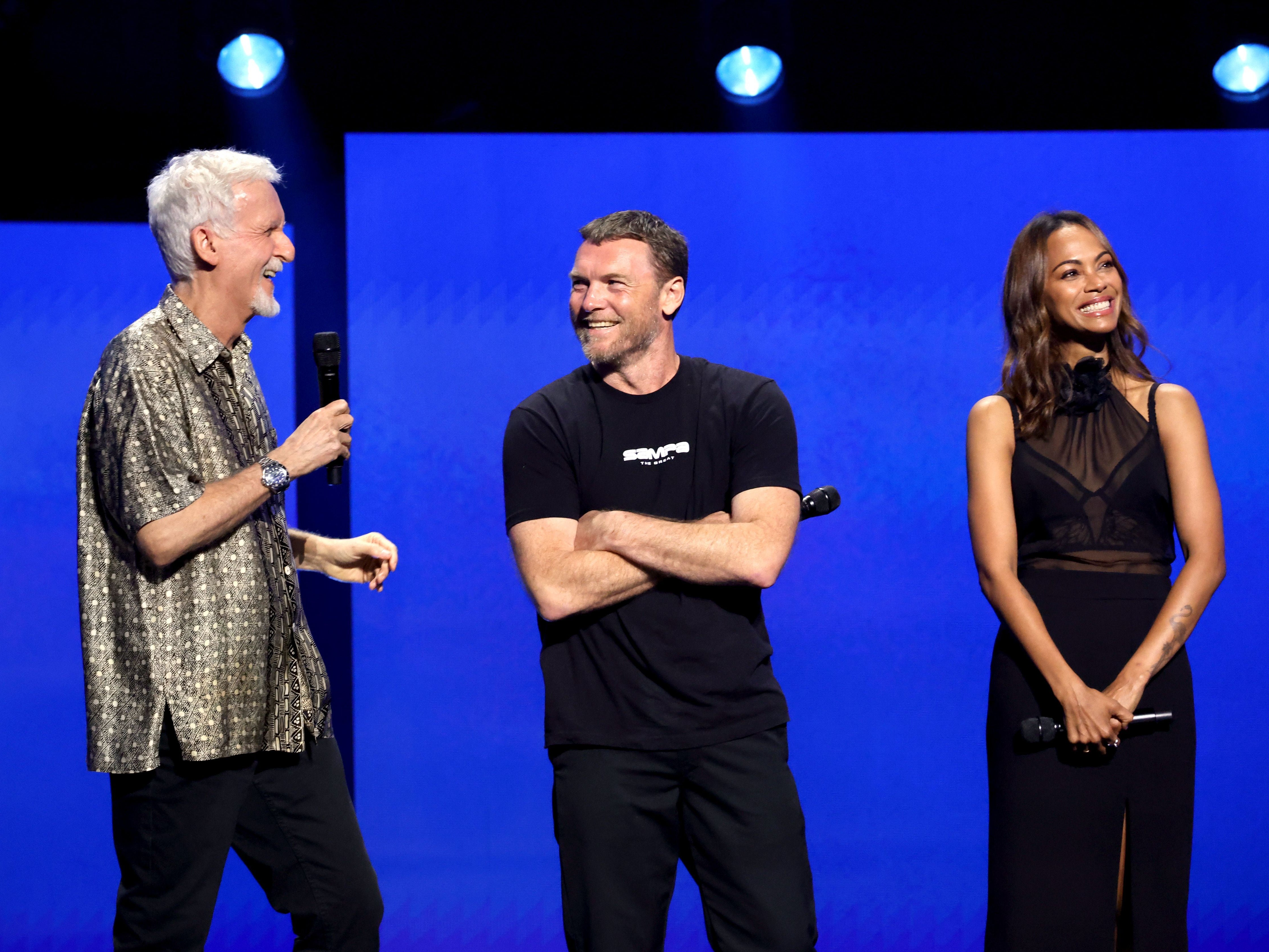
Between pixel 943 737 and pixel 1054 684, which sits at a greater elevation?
pixel 1054 684

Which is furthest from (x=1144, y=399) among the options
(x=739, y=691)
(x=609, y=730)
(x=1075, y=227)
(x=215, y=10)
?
(x=215, y=10)

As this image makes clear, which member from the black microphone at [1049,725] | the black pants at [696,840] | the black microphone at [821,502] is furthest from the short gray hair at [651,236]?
the black microphone at [1049,725]

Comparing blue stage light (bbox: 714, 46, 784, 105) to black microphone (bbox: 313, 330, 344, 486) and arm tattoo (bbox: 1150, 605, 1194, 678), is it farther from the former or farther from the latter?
arm tattoo (bbox: 1150, 605, 1194, 678)

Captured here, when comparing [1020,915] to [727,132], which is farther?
[727,132]

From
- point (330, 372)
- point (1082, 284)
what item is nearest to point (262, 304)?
point (330, 372)

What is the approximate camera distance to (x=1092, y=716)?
203 cm

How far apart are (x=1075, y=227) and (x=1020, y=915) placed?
51.0 inches

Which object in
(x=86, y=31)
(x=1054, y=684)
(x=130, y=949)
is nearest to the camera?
(x=130, y=949)

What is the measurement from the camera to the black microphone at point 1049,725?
202 cm

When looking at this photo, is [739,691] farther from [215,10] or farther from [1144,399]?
[215,10]

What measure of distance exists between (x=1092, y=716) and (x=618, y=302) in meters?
1.11

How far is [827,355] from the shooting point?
327 cm

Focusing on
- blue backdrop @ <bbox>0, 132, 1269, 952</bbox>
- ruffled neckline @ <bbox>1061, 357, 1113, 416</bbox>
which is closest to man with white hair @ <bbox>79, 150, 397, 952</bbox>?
blue backdrop @ <bbox>0, 132, 1269, 952</bbox>

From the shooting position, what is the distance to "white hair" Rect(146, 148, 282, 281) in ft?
6.77
